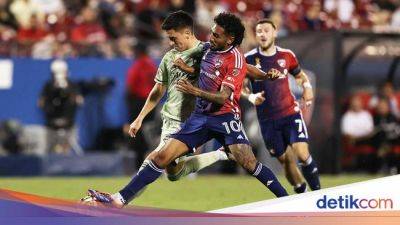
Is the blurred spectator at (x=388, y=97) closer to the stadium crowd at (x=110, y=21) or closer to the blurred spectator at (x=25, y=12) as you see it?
the stadium crowd at (x=110, y=21)

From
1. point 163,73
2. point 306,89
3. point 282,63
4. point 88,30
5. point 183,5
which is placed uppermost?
point 183,5

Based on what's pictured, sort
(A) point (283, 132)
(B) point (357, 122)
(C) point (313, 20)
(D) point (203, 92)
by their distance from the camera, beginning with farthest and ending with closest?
(C) point (313, 20) → (B) point (357, 122) → (A) point (283, 132) → (D) point (203, 92)

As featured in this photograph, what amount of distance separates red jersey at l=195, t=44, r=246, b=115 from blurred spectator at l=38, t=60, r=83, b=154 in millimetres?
10180

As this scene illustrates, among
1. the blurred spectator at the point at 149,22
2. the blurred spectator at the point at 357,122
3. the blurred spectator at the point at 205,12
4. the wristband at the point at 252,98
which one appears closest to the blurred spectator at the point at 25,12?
the blurred spectator at the point at 149,22

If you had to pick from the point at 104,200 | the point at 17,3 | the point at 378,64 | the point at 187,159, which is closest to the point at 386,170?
the point at 378,64

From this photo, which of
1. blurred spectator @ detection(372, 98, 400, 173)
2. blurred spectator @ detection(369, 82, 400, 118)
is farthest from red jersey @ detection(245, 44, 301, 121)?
blurred spectator @ detection(369, 82, 400, 118)

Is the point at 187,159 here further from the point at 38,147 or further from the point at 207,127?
the point at 38,147

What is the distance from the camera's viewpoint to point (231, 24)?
1129 centimetres

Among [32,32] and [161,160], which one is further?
[32,32]

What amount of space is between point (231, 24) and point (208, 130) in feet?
3.59

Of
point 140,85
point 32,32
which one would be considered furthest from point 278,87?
point 32,32

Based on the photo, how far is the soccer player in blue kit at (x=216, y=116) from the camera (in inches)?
445

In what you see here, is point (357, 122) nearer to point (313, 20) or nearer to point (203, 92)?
point (313, 20)

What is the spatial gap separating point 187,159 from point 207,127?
3.47 ft
